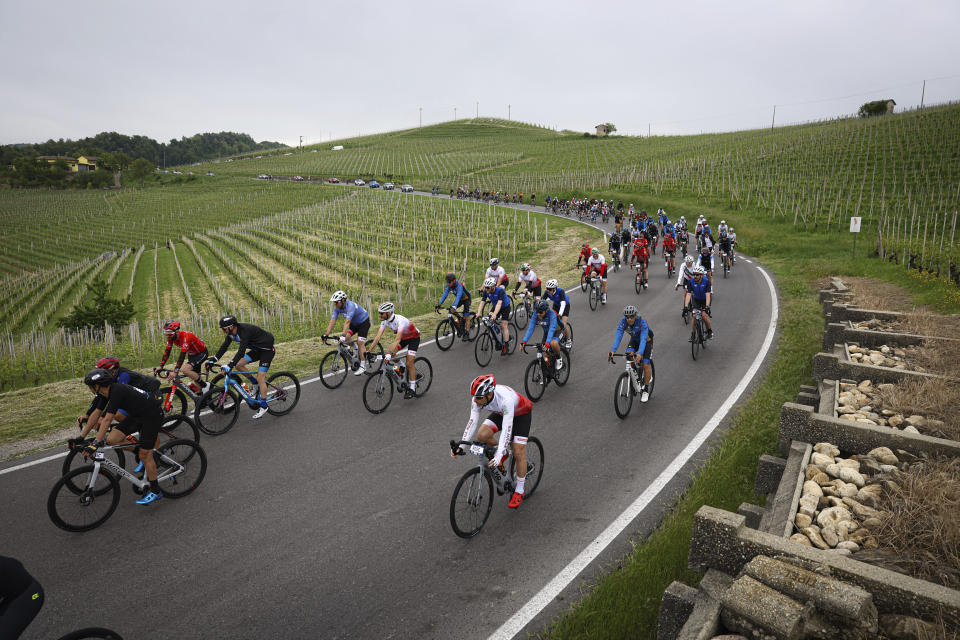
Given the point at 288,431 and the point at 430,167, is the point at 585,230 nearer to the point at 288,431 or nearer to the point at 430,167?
the point at 288,431

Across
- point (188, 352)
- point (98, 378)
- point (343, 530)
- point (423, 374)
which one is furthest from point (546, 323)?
point (98, 378)

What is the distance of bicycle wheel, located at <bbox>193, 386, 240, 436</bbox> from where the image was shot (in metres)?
8.88

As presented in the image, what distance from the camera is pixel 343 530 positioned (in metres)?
6.15

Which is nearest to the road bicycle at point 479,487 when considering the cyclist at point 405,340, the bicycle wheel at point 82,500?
the cyclist at point 405,340

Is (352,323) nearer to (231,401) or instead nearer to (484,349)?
(231,401)

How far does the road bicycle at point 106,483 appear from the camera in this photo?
6.29m

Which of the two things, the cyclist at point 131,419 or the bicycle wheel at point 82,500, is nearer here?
the bicycle wheel at point 82,500

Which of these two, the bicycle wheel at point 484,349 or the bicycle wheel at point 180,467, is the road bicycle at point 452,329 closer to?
the bicycle wheel at point 484,349

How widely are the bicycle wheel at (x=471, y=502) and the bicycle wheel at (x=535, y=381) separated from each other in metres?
3.79

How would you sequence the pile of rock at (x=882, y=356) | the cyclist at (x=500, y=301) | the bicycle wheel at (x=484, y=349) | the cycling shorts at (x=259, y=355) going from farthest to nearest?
the cyclist at (x=500, y=301) < the bicycle wheel at (x=484, y=349) < the cycling shorts at (x=259, y=355) < the pile of rock at (x=882, y=356)

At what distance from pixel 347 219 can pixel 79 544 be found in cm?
4791

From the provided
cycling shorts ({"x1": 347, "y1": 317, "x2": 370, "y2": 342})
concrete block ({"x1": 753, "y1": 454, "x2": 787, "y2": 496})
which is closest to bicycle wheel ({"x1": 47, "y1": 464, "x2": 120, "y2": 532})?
cycling shorts ({"x1": 347, "y1": 317, "x2": 370, "y2": 342})

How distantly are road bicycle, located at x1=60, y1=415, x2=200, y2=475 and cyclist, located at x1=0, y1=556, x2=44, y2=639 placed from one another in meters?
2.95

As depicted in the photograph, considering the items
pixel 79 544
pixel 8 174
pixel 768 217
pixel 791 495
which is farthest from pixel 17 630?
pixel 8 174
